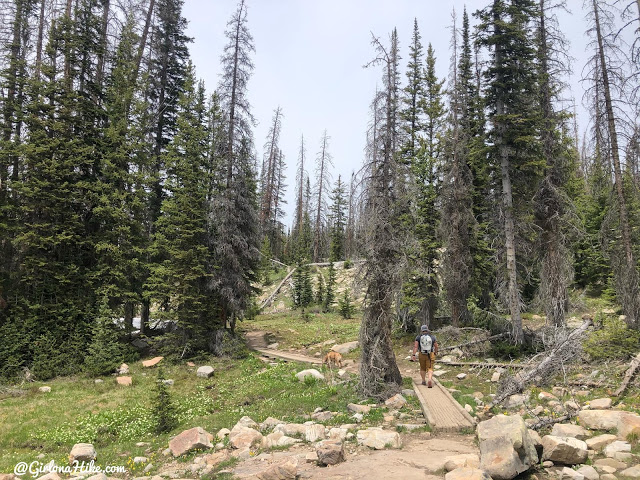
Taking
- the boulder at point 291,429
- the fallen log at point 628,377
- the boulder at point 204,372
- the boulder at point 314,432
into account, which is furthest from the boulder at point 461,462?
the boulder at point 204,372

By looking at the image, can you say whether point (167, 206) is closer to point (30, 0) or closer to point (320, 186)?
point (30, 0)

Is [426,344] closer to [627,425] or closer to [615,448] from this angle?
[627,425]

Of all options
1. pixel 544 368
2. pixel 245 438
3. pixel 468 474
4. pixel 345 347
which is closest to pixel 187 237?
pixel 345 347

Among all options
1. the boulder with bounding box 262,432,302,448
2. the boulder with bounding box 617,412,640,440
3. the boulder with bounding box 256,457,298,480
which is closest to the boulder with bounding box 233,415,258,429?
the boulder with bounding box 262,432,302,448

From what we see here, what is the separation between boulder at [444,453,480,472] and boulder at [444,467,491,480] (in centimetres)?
54

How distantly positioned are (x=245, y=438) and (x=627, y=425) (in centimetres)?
796

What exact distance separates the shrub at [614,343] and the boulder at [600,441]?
21.2 feet

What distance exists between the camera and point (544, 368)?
37.7ft

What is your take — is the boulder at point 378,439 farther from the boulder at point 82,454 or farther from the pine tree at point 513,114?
the pine tree at point 513,114

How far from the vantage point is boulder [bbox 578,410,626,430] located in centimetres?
717

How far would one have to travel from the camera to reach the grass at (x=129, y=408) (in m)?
10.7

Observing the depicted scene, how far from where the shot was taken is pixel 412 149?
23828 mm

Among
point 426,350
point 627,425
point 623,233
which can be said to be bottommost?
point 627,425

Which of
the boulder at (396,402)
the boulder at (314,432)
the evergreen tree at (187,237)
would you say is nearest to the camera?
the boulder at (314,432)
